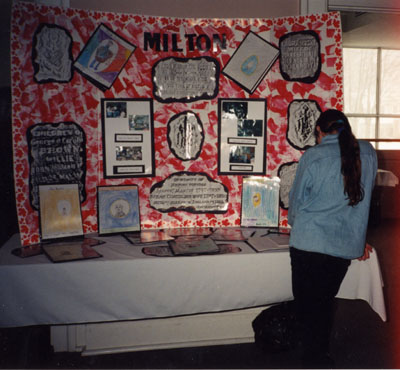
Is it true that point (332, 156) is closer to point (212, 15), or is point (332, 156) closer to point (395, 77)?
point (212, 15)

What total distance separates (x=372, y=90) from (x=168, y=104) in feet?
21.2

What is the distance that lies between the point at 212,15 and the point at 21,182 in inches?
60.4

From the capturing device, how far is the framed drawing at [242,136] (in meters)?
2.48

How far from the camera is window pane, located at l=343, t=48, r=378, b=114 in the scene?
753cm

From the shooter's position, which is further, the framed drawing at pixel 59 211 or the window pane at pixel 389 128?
the window pane at pixel 389 128

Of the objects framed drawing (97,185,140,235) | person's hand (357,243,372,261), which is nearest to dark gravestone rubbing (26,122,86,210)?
framed drawing (97,185,140,235)

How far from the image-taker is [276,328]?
6.87 ft

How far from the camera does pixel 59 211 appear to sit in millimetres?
2205

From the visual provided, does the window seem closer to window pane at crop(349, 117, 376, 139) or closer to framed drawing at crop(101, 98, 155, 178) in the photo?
window pane at crop(349, 117, 376, 139)

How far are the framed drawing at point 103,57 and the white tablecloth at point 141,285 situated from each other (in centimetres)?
99

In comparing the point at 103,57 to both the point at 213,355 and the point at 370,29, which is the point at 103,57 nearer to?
the point at 213,355

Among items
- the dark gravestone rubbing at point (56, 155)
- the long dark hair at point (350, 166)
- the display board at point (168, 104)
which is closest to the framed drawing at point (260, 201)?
the display board at point (168, 104)

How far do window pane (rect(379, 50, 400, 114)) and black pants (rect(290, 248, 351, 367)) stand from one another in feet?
22.5

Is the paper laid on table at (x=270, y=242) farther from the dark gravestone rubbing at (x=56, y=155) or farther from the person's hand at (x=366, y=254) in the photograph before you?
the dark gravestone rubbing at (x=56, y=155)
